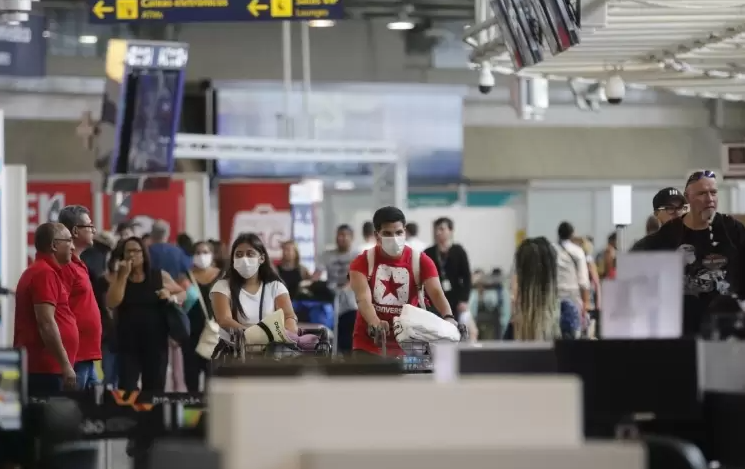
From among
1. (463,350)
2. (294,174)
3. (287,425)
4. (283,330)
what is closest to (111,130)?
(283,330)

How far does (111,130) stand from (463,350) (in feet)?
40.3

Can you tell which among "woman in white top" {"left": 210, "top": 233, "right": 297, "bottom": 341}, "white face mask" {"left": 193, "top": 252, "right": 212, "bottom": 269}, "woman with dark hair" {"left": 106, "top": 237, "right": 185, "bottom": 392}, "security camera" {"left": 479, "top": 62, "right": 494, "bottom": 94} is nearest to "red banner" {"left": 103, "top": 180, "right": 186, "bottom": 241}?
"security camera" {"left": 479, "top": 62, "right": 494, "bottom": 94}

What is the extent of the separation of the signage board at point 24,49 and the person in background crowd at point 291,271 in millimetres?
3903

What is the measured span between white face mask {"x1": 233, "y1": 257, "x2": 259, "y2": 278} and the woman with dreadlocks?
1713 mm

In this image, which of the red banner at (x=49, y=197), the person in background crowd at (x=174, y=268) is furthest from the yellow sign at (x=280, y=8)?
the red banner at (x=49, y=197)

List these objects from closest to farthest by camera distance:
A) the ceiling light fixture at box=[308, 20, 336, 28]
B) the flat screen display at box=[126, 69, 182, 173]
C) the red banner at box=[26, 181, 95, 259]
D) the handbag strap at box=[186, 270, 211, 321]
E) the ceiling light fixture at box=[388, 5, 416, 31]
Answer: the handbag strap at box=[186, 270, 211, 321] → the flat screen display at box=[126, 69, 182, 173] → the ceiling light fixture at box=[308, 20, 336, 28] → the red banner at box=[26, 181, 95, 259] → the ceiling light fixture at box=[388, 5, 416, 31]

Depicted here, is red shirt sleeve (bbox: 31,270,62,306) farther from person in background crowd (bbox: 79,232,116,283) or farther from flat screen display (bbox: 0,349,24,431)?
flat screen display (bbox: 0,349,24,431)

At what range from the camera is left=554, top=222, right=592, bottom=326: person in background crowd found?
15.5 meters

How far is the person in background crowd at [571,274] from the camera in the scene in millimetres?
15469

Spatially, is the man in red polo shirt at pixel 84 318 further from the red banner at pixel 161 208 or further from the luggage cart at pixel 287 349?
the red banner at pixel 161 208

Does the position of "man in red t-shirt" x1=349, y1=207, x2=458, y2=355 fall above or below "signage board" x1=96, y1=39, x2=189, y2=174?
below

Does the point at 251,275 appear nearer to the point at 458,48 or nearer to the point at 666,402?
the point at 666,402

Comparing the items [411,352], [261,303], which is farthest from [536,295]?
[411,352]

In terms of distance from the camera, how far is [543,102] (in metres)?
21.0
